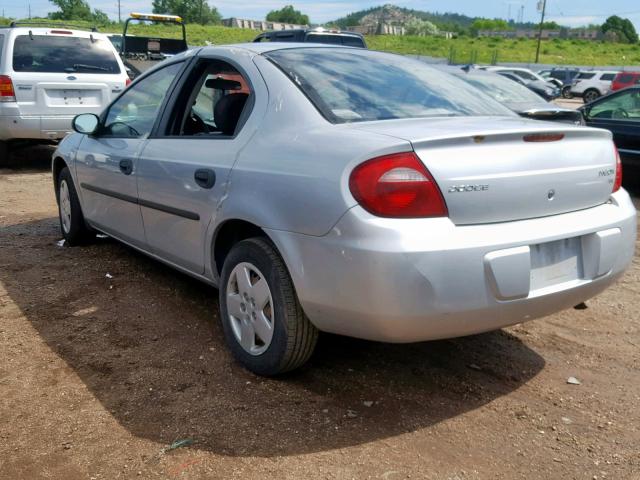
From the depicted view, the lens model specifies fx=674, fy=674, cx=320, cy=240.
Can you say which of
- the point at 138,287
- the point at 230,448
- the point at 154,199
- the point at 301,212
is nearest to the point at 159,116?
the point at 154,199

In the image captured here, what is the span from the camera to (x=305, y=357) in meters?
3.08

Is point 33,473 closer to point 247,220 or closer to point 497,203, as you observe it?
point 247,220

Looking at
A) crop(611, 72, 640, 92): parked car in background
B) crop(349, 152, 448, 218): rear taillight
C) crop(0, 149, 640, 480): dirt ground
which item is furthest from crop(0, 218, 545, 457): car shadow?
crop(611, 72, 640, 92): parked car in background

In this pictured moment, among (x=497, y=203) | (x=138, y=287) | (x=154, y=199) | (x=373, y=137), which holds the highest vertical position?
(x=373, y=137)

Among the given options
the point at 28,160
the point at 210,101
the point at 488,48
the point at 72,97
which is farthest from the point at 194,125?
the point at 488,48

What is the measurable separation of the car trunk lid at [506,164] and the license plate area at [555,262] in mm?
140

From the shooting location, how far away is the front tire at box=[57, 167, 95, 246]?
5.29m

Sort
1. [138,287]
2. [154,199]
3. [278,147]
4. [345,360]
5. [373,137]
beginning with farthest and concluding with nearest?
[138,287] < [154,199] < [345,360] < [278,147] < [373,137]

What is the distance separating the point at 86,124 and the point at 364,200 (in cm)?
287

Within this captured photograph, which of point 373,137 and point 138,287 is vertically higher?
point 373,137

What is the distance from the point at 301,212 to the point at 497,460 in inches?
48.8

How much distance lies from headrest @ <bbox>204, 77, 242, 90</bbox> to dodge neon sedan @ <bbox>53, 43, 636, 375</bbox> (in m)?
0.01

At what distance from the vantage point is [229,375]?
10.7 feet

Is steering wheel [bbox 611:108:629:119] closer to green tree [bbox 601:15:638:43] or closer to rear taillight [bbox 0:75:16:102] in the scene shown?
rear taillight [bbox 0:75:16:102]
